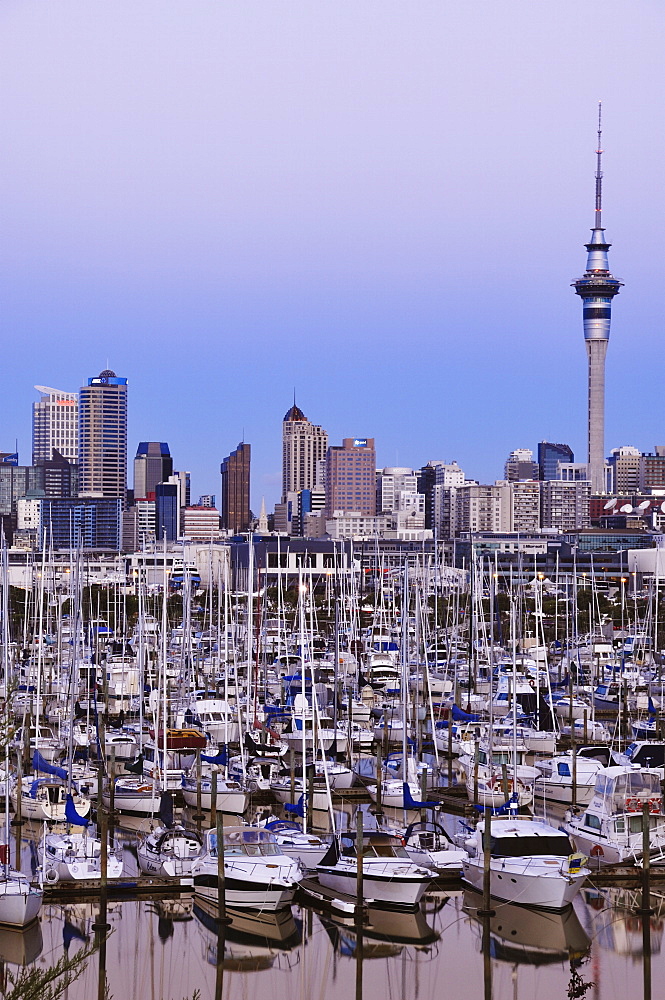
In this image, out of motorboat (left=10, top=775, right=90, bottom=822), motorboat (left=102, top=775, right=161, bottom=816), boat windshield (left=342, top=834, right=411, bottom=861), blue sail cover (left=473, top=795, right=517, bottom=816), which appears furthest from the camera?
motorboat (left=102, top=775, right=161, bottom=816)

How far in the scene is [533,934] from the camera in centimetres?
2217

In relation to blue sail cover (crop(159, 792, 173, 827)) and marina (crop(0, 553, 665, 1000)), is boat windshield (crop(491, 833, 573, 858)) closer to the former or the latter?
marina (crop(0, 553, 665, 1000))

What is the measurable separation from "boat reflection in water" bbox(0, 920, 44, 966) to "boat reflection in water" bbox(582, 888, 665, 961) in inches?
320

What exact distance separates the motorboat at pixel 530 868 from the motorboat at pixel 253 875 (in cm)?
292

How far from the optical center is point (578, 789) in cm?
2998

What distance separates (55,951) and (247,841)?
3.35 meters

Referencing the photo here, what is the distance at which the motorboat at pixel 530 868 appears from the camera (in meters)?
22.2

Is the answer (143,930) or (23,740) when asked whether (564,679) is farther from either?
(143,930)

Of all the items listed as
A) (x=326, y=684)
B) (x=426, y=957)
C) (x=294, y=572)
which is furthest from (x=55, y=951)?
(x=294, y=572)

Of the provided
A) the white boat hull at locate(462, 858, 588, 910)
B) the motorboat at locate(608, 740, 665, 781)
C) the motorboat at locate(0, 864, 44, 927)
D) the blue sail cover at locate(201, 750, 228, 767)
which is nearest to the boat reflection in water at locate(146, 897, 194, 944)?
the motorboat at locate(0, 864, 44, 927)

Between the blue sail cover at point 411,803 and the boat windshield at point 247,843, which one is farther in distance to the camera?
the blue sail cover at point 411,803

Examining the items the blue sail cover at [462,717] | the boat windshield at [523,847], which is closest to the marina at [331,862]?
the boat windshield at [523,847]

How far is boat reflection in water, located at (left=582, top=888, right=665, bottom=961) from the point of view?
21875 mm

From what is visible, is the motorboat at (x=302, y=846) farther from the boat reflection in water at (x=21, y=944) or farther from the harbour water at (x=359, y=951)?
the boat reflection in water at (x=21, y=944)
